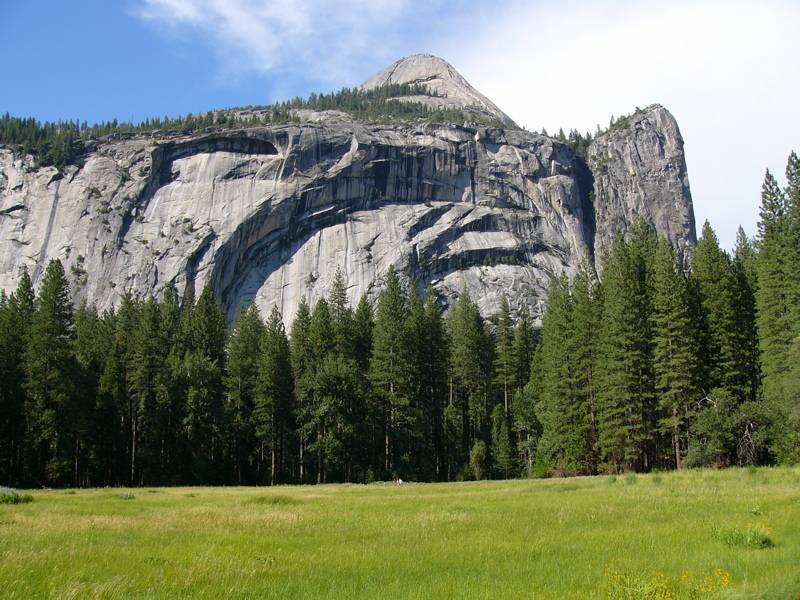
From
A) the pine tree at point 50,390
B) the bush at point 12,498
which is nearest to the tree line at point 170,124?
the pine tree at point 50,390

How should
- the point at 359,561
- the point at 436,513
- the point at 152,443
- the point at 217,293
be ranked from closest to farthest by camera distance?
the point at 359,561 → the point at 436,513 → the point at 152,443 → the point at 217,293

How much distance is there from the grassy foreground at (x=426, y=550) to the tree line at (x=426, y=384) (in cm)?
2347

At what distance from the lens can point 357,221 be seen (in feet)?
419

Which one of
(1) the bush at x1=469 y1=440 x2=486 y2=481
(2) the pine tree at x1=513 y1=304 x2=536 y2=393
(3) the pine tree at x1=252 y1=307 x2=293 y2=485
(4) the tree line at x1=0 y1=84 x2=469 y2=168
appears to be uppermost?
(4) the tree line at x1=0 y1=84 x2=469 y2=168

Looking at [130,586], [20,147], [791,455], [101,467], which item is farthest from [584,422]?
[20,147]

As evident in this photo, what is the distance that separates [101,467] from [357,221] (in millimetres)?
79539

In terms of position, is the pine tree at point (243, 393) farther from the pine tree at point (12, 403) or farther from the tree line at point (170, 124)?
the tree line at point (170, 124)

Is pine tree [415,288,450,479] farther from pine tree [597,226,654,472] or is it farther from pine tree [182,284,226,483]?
pine tree [597,226,654,472]

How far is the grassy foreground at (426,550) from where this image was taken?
961 centimetres

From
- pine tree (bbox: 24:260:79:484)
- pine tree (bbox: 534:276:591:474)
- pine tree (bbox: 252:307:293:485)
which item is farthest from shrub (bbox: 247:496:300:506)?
pine tree (bbox: 252:307:293:485)

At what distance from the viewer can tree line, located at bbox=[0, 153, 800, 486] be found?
4372 cm

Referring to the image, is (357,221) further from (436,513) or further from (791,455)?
(436,513)

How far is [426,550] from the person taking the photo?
13.1 meters

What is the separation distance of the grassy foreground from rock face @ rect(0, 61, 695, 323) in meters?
99.0
